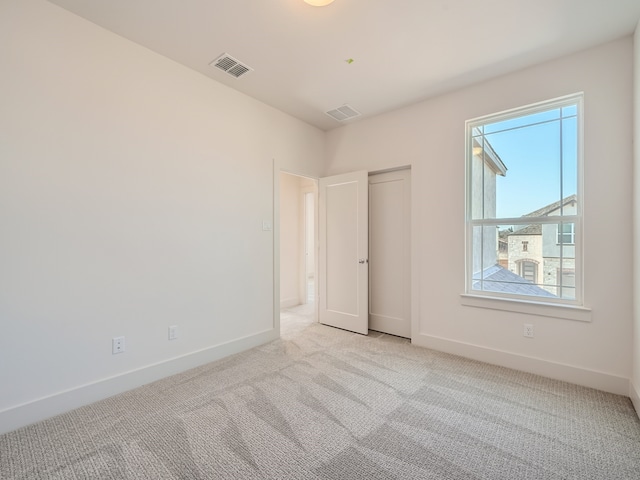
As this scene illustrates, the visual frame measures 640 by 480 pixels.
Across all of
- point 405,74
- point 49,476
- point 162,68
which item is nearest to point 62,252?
point 49,476

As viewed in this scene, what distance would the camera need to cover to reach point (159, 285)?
101 inches

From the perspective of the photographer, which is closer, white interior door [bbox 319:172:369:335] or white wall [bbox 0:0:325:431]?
white wall [bbox 0:0:325:431]

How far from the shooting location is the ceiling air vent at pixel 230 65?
258cm

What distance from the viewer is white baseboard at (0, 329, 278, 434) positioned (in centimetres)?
188

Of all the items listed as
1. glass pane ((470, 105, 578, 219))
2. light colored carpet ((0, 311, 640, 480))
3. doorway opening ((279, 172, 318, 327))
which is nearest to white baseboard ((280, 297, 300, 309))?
doorway opening ((279, 172, 318, 327))

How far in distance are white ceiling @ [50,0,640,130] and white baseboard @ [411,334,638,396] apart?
2659 mm

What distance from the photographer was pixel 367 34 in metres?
2.26

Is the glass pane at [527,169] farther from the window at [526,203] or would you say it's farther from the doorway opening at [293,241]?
the doorway opening at [293,241]

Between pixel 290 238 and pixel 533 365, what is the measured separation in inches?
153

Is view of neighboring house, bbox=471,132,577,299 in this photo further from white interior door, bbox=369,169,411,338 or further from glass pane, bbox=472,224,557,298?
white interior door, bbox=369,169,411,338

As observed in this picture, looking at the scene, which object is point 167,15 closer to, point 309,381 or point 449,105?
point 449,105

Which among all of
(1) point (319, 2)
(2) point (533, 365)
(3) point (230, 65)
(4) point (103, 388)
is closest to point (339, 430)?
(4) point (103, 388)

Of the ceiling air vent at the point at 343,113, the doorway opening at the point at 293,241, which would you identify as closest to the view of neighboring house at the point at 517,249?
the ceiling air vent at the point at 343,113

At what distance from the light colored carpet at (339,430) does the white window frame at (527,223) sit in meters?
0.63
